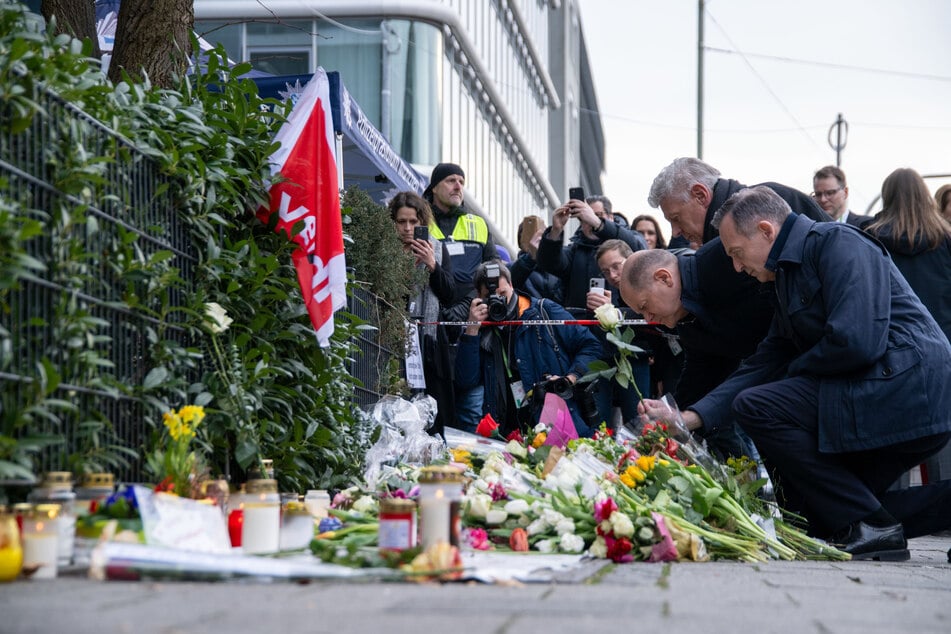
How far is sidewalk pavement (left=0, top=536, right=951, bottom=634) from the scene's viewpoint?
2697 millimetres

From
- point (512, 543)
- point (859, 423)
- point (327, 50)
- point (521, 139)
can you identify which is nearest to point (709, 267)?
point (859, 423)

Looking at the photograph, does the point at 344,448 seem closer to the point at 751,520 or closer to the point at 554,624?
the point at 751,520

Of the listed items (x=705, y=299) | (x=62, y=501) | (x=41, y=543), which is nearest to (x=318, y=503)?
(x=62, y=501)

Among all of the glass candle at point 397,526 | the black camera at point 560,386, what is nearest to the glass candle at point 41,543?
the glass candle at point 397,526

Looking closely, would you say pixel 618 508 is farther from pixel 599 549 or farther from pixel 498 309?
pixel 498 309

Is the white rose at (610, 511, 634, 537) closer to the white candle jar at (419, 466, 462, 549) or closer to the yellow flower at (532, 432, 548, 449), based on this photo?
the white candle jar at (419, 466, 462, 549)

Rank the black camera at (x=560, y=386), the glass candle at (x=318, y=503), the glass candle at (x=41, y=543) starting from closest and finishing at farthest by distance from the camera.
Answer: the glass candle at (x=41, y=543), the glass candle at (x=318, y=503), the black camera at (x=560, y=386)

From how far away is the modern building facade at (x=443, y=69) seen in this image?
27.1m

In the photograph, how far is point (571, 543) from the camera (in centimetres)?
486

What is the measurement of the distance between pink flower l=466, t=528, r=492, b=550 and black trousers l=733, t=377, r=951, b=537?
6.22ft

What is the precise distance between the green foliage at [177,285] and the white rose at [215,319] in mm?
60

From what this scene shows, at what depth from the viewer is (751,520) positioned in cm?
575

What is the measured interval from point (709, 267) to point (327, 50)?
21.2 m

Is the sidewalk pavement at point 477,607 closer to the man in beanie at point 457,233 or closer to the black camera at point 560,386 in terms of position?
the black camera at point 560,386
